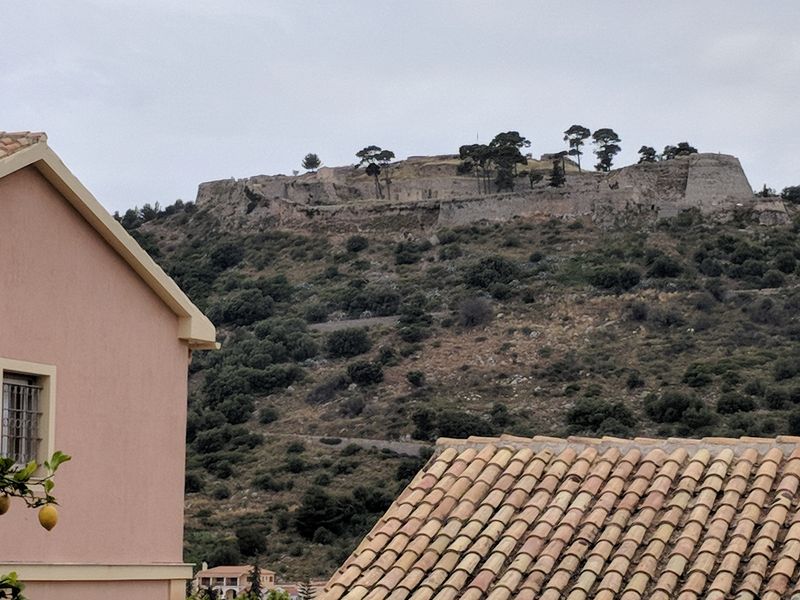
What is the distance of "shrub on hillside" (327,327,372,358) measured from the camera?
3091 inches

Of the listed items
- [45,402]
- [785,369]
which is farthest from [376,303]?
[45,402]

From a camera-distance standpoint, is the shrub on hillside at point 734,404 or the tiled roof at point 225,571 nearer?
the tiled roof at point 225,571

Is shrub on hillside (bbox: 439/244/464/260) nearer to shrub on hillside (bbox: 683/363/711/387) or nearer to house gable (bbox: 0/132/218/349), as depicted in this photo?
shrub on hillside (bbox: 683/363/711/387)

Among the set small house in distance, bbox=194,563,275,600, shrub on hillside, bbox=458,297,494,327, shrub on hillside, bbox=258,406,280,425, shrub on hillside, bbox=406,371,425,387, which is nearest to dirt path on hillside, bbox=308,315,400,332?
shrub on hillside, bbox=458,297,494,327

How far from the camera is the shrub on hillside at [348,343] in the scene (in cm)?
7850

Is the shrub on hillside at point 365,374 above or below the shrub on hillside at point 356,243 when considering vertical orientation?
below

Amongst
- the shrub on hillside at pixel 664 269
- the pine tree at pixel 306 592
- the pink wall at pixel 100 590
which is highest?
the shrub on hillside at pixel 664 269

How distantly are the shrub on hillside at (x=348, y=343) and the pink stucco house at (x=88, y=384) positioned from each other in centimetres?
6410

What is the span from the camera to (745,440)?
490 inches

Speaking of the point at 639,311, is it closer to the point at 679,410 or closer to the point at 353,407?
the point at 679,410

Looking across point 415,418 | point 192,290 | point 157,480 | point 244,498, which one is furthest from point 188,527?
point 157,480

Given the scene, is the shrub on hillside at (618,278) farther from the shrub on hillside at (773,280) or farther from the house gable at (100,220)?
the house gable at (100,220)

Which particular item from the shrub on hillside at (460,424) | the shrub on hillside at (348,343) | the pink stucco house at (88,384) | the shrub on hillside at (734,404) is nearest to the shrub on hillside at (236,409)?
the shrub on hillside at (348,343)

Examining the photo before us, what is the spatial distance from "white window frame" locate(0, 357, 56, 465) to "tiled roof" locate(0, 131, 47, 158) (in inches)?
63.0
